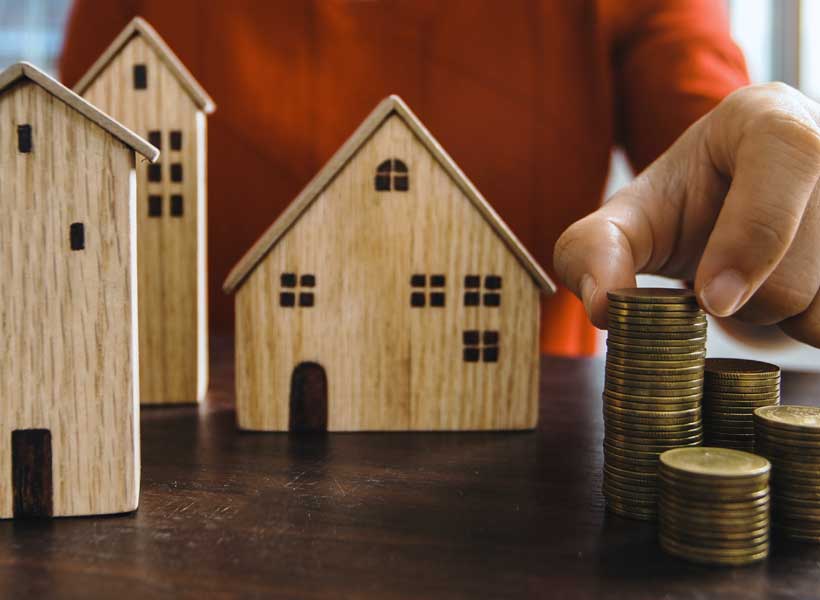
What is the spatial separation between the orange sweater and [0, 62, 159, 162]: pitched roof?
118cm

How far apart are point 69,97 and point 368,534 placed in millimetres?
392

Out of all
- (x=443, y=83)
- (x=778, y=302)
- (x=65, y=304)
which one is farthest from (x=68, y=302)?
(x=443, y=83)

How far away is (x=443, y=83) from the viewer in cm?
176

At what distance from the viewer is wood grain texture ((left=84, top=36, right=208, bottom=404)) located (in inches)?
38.6

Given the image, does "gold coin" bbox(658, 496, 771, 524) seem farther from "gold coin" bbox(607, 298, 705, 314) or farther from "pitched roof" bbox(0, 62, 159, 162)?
"pitched roof" bbox(0, 62, 159, 162)

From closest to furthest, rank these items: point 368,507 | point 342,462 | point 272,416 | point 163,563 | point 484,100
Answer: point 163,563 < point 368,507 < point 342,462 < point 272,416 < point 484,100

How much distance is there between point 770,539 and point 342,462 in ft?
1.22

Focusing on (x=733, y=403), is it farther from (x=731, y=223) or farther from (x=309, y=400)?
(x=309, y=400)

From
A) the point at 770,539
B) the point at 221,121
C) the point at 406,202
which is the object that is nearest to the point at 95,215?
the point at 406,202

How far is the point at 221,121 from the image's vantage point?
179cm

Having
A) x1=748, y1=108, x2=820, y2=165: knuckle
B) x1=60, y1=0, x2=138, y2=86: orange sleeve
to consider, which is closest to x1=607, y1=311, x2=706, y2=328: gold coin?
x1=748, y1=108, x2=820, y2=165: knuckle

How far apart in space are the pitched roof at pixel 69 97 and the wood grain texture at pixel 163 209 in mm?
357

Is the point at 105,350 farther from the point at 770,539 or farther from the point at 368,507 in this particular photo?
the point at 770,539

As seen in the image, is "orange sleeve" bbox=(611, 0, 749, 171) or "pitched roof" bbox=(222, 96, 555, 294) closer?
"pitched roof" bbox=(222, 96, 555, 294)
